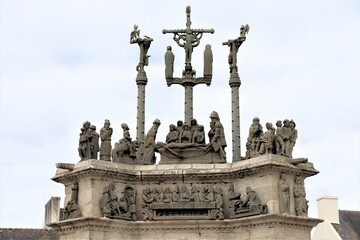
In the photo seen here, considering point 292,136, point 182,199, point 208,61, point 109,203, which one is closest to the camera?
point 109,203

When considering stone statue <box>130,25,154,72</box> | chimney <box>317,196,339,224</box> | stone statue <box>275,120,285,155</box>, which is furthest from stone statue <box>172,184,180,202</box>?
chimney <box>317,196,339,224</box>

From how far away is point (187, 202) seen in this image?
81.4ft

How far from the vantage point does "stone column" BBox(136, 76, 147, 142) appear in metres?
28.0

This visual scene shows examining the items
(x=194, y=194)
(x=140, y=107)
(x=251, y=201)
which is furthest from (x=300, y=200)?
(x=140, y=107)

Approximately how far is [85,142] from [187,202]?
335 cm

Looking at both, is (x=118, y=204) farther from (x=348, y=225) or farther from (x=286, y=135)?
(x=348, y=225)

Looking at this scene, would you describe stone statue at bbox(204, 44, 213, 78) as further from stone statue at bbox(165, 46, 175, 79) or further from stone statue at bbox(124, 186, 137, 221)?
stone statue at bbox(124, 186, 137, 221)

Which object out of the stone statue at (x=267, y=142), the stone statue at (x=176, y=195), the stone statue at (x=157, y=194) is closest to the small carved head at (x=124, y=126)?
the stone statue at (x=157, y=194)

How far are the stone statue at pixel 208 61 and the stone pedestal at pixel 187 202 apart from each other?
3.61 metres

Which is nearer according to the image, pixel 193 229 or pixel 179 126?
pixel 193 229

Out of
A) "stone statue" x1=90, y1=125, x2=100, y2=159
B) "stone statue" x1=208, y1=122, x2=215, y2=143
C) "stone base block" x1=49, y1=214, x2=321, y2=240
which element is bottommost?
"stone base block" x1=49, y1=214, x2=321, y2=240

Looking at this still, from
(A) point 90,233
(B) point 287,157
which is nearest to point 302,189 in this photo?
(B) point 287,157

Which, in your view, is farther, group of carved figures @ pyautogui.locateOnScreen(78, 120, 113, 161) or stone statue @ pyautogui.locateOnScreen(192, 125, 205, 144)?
stone statue @ pyautogui.locateOnScreen(192, 125, 205, 144)

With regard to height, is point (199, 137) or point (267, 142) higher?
point (199, 137)
